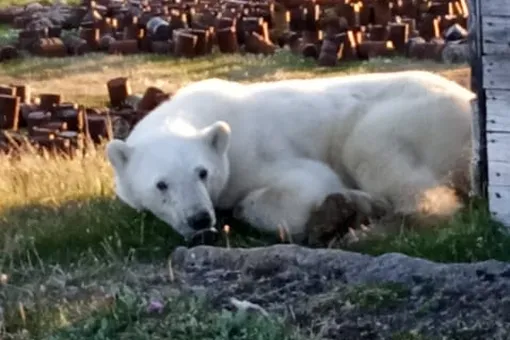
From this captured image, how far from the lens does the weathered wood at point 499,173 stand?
6191 mm

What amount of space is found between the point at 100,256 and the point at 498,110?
2.08m

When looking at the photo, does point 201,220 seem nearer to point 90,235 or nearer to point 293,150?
point 90,235

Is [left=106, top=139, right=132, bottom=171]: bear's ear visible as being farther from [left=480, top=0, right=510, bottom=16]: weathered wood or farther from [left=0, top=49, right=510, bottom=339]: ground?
[left=480, top=0, right=510, bottom=16]: weathered wood

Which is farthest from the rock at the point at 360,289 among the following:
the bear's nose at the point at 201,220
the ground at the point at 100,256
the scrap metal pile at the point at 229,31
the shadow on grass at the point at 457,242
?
the scrap metal pile at the point at 229,31

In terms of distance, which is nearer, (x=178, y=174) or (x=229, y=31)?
(x=178, y=174)

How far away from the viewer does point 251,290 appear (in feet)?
17.7

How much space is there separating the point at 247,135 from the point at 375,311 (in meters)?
2.44

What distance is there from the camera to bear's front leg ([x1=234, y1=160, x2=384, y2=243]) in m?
6.71

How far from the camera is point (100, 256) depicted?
6410 mm

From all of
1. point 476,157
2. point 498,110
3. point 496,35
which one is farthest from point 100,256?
point 496,35

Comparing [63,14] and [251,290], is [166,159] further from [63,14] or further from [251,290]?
[63,14]

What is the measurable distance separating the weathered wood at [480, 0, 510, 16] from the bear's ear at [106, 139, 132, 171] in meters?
2.08

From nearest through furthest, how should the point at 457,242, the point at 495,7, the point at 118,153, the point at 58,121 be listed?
the point at 457,242
the point at 495,7
the point at 118,153
the point at 58,121

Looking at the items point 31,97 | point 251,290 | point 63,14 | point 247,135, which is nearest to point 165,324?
point 251,290
